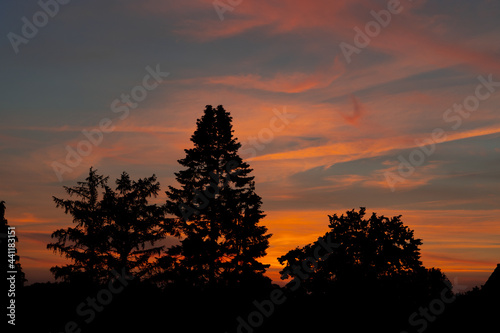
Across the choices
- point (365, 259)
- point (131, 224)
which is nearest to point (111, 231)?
point (131, 224)

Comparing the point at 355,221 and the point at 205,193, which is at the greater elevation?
→ the point at 205,193

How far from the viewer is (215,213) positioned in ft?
161

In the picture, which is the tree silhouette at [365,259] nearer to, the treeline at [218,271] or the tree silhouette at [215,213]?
the treeline at [218,271]

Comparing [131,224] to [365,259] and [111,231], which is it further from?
[365,259]

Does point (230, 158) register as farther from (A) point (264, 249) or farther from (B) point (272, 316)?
(B) point (272, 316)

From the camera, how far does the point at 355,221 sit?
141 feet

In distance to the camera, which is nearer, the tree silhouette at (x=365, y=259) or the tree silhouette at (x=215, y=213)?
the tree silhouette at (x=365, y=259)

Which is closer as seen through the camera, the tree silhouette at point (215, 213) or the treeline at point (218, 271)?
the treeline at point (218, 271)

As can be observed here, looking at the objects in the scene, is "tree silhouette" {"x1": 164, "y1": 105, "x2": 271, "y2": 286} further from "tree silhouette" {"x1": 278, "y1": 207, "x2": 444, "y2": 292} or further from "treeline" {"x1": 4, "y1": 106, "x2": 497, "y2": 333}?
"tree silhouette" {"x1": 278, "y1": 207, "x2": 444, "y2": 292}

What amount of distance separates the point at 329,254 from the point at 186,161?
17.8m

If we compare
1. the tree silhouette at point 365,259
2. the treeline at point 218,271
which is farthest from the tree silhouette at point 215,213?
the tree silhouette at point 365,259

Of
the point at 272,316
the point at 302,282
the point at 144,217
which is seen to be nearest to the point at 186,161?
the point at 144,217

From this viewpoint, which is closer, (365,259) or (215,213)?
(365,259)

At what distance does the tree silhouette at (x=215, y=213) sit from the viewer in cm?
4797
